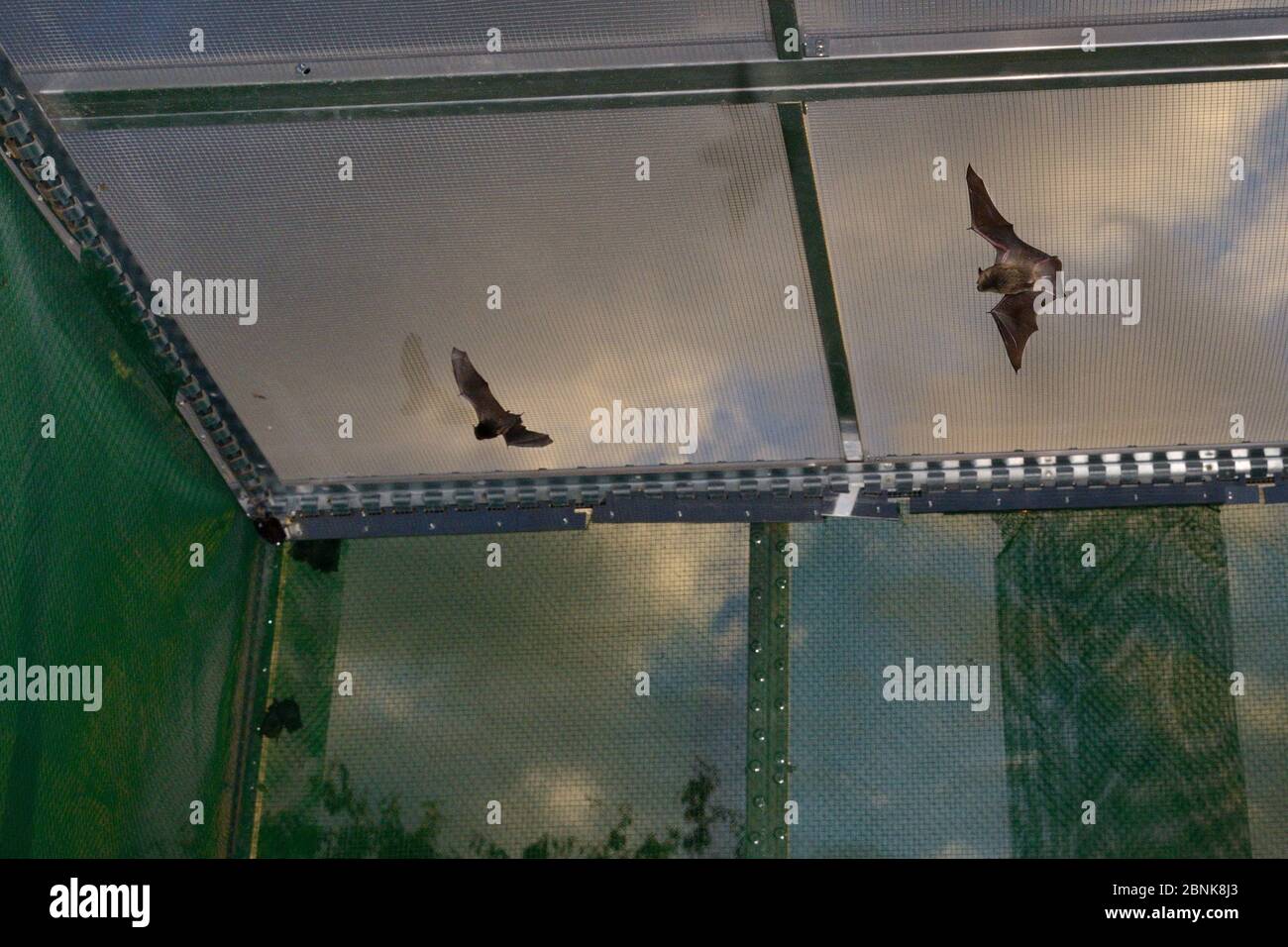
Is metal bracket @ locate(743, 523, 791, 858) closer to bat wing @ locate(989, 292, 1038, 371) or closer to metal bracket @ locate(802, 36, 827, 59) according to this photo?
bat wing @ locate(989, 292, 1038, 371)

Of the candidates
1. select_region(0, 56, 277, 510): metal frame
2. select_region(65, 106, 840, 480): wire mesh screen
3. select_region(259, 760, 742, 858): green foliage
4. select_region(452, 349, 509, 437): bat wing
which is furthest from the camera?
select_region(259, 760, 742, 858): green foliage

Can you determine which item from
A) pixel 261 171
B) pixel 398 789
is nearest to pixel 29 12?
pixel 261 171

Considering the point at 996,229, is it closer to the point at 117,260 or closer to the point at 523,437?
the point at 523,437

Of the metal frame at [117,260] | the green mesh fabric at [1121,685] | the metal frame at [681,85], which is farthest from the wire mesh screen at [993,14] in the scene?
the metal frame at [117,260]

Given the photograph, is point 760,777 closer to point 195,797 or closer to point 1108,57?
point 195,797

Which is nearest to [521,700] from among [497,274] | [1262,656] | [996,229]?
[497,274]

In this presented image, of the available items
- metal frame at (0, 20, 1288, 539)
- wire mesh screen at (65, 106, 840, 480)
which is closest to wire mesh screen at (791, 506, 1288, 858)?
metal frame at (0, 20, 1288, 539)
